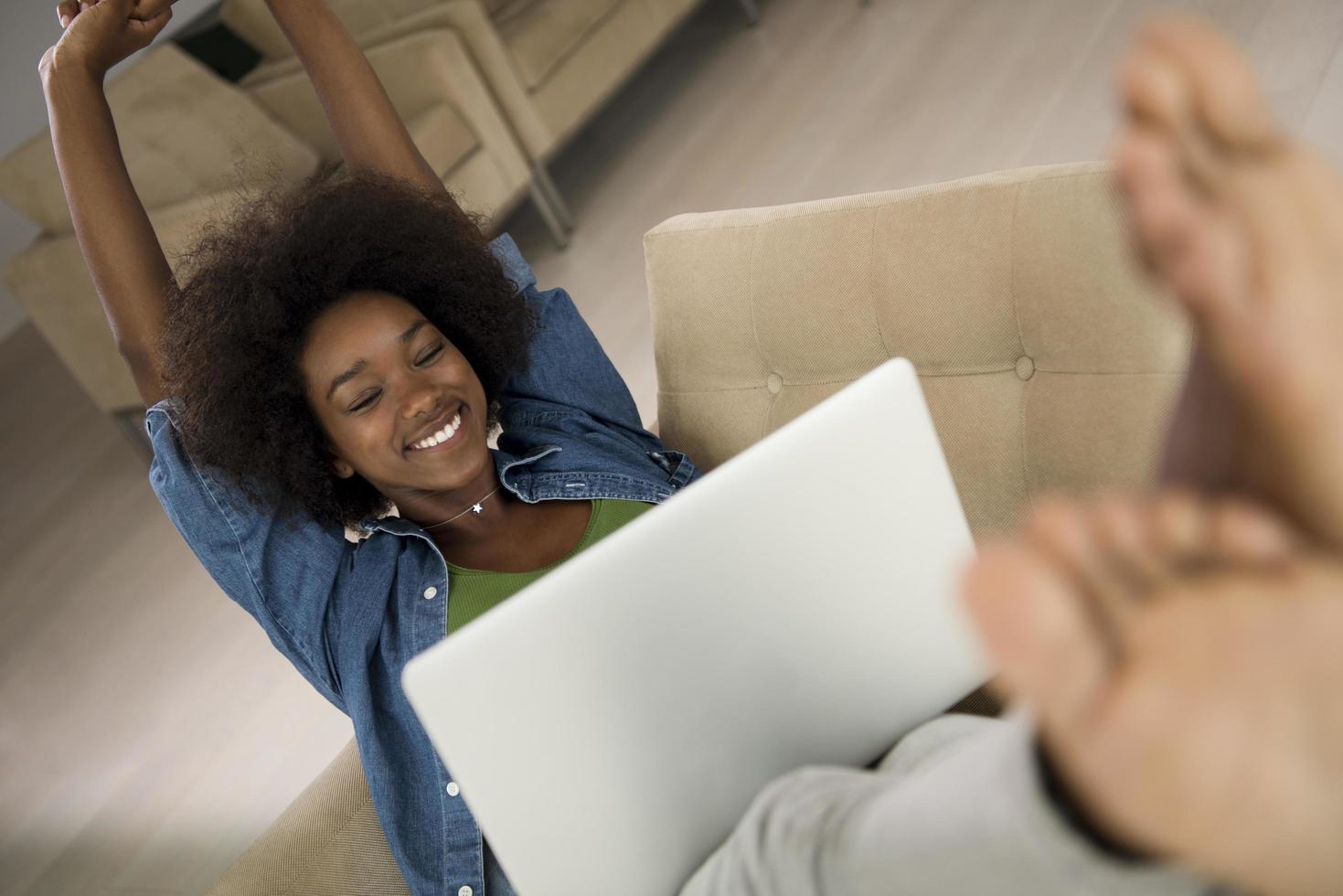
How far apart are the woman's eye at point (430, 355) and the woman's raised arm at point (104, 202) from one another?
1.06ft

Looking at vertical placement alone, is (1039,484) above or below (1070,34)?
above

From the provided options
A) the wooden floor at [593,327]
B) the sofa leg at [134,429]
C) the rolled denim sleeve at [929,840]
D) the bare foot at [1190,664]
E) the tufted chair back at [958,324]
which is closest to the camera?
the bare foot at [1190,664]

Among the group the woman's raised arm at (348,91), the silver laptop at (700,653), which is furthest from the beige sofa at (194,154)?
the silver laptop at (700,653)

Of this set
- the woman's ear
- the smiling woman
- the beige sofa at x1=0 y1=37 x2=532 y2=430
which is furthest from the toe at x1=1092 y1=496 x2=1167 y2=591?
the beige sofa at x1=0 y1=37 x2=532 y2=430

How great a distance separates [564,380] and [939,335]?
19.9 inches

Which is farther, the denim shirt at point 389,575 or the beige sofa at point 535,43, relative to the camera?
the beige sofa at point 535,43

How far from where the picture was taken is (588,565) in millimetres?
750

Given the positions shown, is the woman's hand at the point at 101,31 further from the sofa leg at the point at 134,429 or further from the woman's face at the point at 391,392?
the sofa leg at the point at 134,429

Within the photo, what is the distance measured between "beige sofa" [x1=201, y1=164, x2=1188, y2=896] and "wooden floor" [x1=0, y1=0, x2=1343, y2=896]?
858mm

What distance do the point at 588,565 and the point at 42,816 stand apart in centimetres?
186

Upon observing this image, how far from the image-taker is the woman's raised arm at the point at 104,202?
→ 129cm

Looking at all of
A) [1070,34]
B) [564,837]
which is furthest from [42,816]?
[1070,34]

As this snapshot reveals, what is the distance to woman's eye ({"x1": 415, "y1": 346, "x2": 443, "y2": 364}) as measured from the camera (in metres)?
1.24

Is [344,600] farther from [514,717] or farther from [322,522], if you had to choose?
[514,717]
